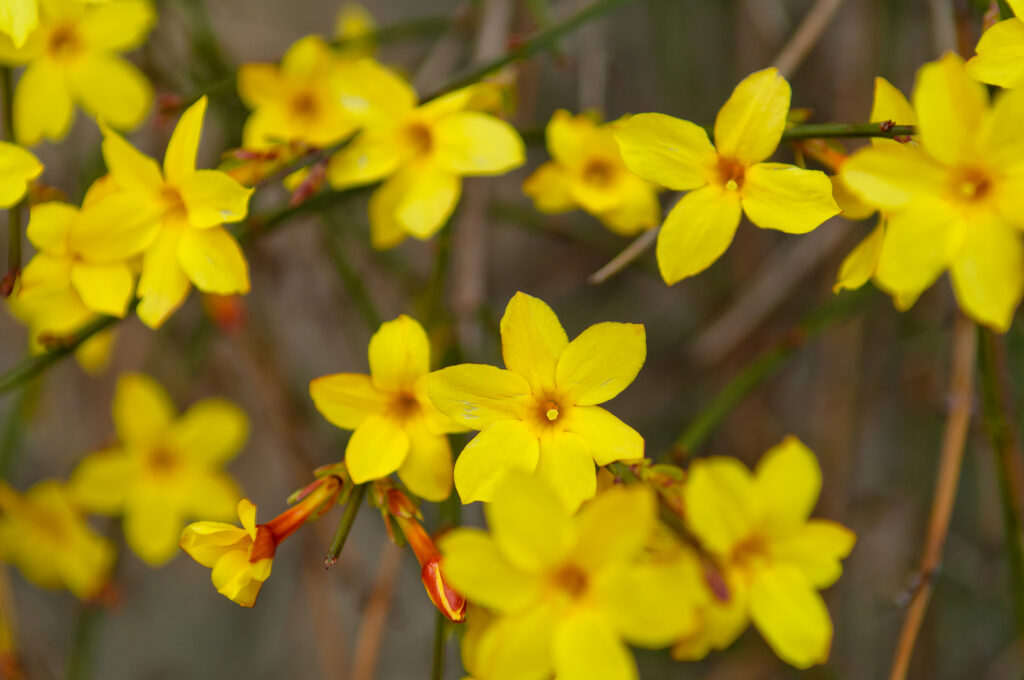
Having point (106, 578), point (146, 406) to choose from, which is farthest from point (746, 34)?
point (106, 578)

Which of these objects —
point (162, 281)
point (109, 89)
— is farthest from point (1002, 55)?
point (109, 89)

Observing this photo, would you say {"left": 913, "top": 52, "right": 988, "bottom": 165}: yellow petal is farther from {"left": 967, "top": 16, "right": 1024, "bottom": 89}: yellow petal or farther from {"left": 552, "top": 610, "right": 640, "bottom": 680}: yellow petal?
{"left": 552, "top": 610, "right": 640, "bottom": 680}: yellow petal

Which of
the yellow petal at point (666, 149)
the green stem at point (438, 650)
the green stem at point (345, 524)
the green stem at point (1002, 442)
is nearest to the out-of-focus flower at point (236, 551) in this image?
the green stem at point (345, 524)

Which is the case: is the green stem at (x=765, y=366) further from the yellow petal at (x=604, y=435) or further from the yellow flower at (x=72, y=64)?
the yellow flower at (x=72, y=64)

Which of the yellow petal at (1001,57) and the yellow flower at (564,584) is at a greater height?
the yellow petal at (1001,57)

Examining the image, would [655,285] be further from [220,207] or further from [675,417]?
[220,207]

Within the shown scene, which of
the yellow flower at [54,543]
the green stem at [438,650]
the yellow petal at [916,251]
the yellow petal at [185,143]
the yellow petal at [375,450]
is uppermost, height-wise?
the yellow petal at [916,251]

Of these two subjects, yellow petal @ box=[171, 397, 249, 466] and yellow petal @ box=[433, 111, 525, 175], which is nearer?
yellow petal @ box=[433, 111, 525, 175]

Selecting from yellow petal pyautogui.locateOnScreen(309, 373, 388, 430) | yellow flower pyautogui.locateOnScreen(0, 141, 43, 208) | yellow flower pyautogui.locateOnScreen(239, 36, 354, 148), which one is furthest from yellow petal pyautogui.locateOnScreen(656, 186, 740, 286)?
yellow flower pyautogui.locateOnScreen(0, 141, 43, 208)
